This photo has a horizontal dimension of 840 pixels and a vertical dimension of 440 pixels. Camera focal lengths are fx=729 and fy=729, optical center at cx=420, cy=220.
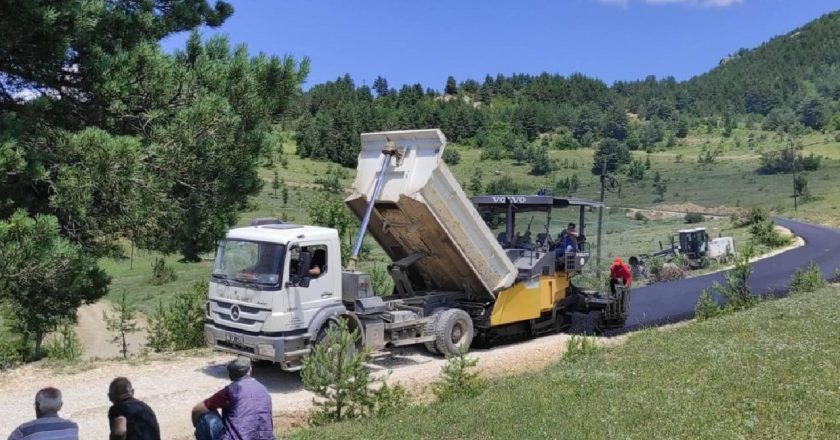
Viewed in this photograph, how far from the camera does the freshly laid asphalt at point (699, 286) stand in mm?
16234

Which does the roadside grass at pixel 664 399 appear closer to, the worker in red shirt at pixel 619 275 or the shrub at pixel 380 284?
the worker in red shirt at pixel 619 275

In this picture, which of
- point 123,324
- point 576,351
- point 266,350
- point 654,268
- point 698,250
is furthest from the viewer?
point 698,250

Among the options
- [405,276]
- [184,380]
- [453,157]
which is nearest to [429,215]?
[405,276]

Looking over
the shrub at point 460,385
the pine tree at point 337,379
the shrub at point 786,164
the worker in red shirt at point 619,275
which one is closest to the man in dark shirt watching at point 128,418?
the pine tree at point 337,379

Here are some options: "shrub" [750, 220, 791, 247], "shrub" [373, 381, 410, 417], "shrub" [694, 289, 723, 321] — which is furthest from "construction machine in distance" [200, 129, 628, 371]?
"shrub" [750, 220, 791, 247]

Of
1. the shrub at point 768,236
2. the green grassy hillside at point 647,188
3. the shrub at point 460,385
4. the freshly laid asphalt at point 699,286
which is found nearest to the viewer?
the shrub at point 460,385

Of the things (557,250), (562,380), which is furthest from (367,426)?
(557,250)

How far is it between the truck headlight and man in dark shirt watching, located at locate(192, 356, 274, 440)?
13.9 ft

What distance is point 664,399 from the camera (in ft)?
25.0

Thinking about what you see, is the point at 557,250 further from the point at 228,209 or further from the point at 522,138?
the point at 522,138

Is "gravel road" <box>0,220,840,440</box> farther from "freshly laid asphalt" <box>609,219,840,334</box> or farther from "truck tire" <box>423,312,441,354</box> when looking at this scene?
"freshly laid asphalt" <box>609,219,840,334</box>

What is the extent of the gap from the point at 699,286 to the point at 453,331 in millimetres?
11760

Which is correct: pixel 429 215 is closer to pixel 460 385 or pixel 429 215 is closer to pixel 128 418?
pixel 460 385

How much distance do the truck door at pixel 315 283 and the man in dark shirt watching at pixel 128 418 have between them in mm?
4717
